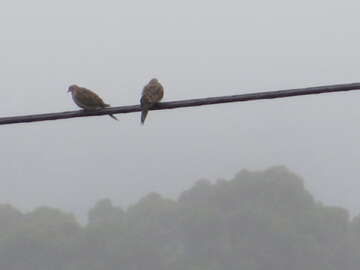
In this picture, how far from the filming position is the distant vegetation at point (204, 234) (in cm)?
13300

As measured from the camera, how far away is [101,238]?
142 meters

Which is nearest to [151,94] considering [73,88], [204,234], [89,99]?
[89,99]

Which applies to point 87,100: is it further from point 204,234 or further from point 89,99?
point 204,234

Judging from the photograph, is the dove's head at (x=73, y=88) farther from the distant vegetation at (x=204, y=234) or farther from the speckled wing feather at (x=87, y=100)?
the distant vegetation at (x=204, y=234)

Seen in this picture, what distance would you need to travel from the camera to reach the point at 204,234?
14112 cm

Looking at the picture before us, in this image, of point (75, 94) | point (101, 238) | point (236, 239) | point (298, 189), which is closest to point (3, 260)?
point (101, 238)

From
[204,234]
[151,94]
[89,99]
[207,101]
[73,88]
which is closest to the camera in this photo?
[207,101]

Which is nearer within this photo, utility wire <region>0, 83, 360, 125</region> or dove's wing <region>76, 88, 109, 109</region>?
utility wire <region>0, 83, 360, 125</region>

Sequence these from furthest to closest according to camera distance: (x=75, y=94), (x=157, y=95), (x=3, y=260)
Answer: (x=3, y=260)
(x=75, y=94)
(x=157, y=95)

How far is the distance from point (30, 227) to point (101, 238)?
856 centimetres

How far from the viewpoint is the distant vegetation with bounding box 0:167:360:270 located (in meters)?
133

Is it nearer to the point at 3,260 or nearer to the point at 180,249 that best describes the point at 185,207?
the point at 180,249

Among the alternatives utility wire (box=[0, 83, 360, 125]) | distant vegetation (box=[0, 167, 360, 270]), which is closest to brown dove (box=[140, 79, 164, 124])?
utility wire (box=[0, 83, 360, 125])

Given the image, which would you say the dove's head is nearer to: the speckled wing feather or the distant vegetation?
the speckled wing feather
